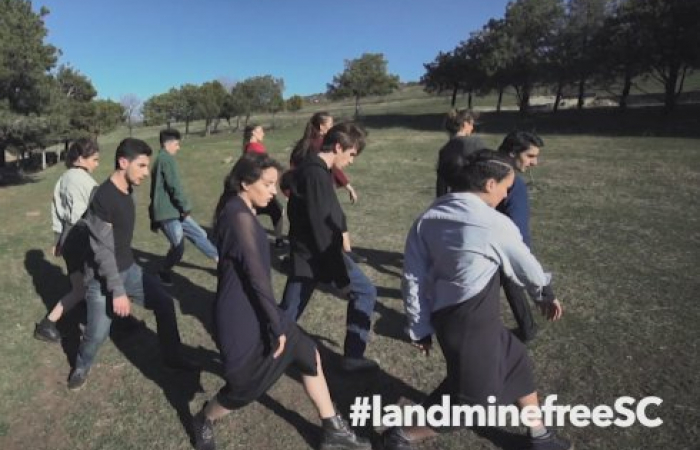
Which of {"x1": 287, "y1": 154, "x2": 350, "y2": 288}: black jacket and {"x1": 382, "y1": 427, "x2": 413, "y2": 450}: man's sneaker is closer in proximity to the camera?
{"x1": 382, "y1": 427, "x2": 413, "y2": 450}: man's sneaker

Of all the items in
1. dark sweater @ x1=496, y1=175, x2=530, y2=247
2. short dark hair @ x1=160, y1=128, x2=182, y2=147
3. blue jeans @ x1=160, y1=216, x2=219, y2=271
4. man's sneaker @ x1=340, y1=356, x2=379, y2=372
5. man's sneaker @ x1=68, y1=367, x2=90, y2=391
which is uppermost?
short dark hair @ x1=160, y1=128, x2=182, y2=147

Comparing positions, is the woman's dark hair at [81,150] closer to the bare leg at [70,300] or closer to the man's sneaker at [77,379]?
the bare leg at [70,300]

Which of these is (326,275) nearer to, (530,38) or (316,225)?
(316,225)

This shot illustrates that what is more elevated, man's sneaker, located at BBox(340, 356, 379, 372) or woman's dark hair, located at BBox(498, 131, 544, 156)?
woman's dark hair, located at BBox(498, 131, 544, 156)

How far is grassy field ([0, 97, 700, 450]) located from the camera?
3.91 metres

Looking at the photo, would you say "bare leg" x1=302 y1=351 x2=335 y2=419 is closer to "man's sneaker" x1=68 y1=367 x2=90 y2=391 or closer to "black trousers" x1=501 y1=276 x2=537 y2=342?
"black trousers" x1=501 y1=276 x2=537 y2=342

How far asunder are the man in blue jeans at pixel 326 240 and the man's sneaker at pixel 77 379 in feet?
6.11

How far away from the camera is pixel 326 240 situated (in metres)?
4.23

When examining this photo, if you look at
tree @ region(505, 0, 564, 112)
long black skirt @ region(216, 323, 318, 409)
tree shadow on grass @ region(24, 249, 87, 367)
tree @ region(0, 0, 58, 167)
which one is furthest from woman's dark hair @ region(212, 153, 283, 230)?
tree @ region(505, 0, 564, 112)

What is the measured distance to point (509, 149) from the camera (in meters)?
4.64

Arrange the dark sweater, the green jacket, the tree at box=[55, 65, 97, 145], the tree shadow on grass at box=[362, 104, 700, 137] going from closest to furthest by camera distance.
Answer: the dark sweater, the green jacket, the tree shadow on grass at box=[362, 104, 700, 137], the tree at box=[55, 65, 97, 145]

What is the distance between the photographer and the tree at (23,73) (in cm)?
1906

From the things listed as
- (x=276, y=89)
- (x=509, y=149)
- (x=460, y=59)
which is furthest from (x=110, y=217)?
(x=276, y=89)

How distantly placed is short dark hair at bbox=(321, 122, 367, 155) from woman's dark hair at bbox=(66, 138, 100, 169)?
97.9 inches
